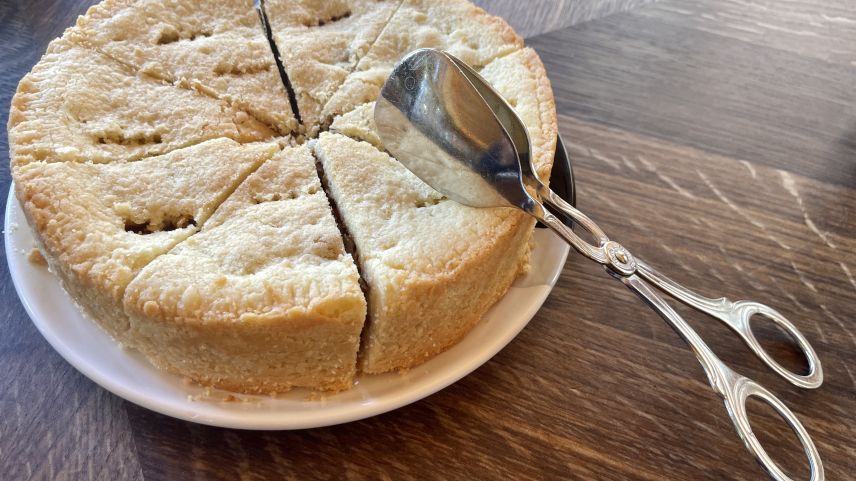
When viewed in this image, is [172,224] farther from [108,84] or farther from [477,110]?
[477,110]

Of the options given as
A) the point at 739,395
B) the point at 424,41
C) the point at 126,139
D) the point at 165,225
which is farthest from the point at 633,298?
the point at 126,139

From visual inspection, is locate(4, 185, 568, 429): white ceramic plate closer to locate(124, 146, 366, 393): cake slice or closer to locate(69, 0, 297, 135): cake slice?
locate(124, 146, 366, 393): cake slice

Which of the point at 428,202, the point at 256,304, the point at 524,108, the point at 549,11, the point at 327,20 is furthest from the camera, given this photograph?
the point at 549,11

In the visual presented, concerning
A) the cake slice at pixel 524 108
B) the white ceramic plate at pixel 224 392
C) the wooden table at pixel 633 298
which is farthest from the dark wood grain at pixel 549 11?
the white ceramic plate at pixel 224 392

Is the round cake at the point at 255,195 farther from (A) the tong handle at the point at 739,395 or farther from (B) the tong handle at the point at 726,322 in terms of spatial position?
(A) the tong handle at the point at 739,395

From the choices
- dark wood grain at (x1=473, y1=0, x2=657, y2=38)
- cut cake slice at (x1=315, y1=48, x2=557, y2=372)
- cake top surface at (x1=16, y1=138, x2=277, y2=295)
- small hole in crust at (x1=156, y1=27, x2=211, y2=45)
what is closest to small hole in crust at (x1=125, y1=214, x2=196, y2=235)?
cake top surface at (x1=16, y1=138, x2=277, y2=295)

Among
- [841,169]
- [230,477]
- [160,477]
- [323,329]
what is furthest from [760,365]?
[160,477]

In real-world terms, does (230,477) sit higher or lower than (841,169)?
lower

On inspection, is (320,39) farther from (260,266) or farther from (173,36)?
(260,266)
